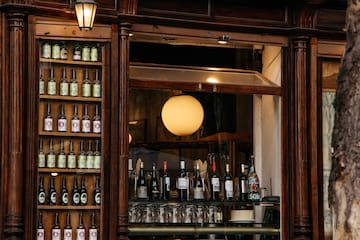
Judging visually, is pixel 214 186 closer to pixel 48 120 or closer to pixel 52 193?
pixel 52 193

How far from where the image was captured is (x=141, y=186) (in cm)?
1060

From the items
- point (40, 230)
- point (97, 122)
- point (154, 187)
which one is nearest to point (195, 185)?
point (154, 187)

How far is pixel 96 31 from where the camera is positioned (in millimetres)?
10273

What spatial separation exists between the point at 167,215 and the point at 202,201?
446 mm

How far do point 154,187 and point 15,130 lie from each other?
1.83m

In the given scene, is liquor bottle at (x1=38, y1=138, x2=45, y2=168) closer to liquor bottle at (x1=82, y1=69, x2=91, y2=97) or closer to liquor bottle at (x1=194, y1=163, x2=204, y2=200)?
liquor bottle at (x1=82, y1=69, x2=91, y2=97)

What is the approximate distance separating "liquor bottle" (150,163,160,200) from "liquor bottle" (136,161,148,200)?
0.09m

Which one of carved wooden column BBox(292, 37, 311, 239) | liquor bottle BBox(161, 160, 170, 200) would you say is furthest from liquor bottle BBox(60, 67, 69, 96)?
carved wooden column BBox(292, 37, 311, 239)

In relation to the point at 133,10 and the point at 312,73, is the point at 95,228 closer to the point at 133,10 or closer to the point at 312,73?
the point at 133,10

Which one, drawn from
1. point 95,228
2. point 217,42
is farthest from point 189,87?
point 95,228

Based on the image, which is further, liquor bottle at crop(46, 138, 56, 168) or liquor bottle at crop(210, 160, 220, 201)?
liquor bottle at crop(210, 160, 220, 201)

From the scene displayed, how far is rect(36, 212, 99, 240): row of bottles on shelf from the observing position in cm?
998

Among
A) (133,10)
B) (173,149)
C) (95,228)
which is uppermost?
(133,10)

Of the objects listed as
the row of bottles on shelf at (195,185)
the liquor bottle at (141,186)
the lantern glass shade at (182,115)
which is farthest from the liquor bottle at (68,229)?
the lantern glass shade at (182,115)
